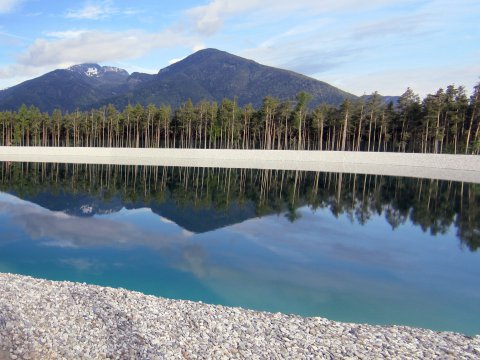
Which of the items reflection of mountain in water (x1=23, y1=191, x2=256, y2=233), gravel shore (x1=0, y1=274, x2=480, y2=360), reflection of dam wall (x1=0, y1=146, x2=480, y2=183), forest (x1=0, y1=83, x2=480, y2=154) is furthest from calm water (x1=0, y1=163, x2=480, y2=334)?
forest (x1=0, y1=83, x2=480, y2=154)

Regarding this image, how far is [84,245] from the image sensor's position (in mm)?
12039

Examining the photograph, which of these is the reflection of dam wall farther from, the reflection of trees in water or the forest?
the reflection of trees in water

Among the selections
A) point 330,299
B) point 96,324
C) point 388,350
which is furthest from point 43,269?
point 388,350

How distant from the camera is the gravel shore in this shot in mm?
5371

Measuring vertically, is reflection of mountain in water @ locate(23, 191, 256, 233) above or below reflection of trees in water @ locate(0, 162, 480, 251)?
below

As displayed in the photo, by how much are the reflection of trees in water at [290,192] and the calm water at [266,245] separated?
0.12 meters

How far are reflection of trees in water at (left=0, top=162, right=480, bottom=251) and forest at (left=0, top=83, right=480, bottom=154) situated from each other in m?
29.9

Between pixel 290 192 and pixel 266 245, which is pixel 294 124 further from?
pixel 266 245

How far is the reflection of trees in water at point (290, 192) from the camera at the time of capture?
1831 centimetres

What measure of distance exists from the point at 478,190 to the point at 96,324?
2796 centimetres

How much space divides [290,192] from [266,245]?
11646mm

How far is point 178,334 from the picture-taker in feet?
19.3

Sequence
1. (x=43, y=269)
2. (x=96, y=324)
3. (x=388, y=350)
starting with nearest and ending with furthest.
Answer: (x=388, y=350)
(x=96, y=324)
(x=43, y=269)

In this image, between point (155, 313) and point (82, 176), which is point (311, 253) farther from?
point (82, 176)
